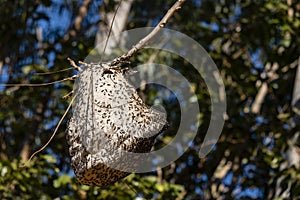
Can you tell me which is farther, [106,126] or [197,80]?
[197,80]

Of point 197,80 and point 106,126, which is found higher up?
point 197,80

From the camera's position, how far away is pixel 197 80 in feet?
11.8

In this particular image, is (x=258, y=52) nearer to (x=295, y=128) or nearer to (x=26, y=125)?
(x=295, y=128)

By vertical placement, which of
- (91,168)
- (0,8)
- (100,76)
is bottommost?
(91,168)

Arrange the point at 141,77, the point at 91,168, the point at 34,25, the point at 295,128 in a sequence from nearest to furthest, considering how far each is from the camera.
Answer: the point at 91,168 < the point at 295,128 < the point at 141,77 < the point at 34,25

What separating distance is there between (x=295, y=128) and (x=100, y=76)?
5.00ft

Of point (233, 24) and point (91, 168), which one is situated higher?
point (233, 24)

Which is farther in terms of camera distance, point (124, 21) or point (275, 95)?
point (275, 95)

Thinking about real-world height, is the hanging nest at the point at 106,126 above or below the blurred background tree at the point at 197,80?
below

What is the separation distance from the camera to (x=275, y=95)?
3.78 m

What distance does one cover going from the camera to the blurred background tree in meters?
3.29

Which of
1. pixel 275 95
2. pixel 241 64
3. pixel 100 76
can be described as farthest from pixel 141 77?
pixel 100 76

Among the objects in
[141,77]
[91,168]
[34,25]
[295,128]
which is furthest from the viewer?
[34,25]

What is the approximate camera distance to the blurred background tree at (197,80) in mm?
3295
